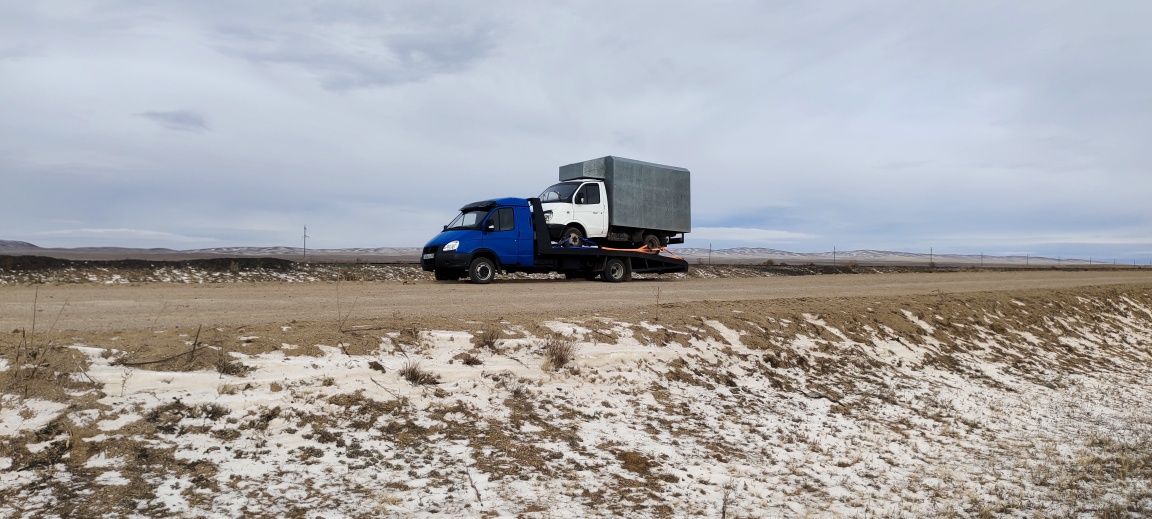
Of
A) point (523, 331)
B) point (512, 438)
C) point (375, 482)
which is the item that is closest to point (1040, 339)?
point (523, 331)

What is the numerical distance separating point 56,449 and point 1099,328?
22907 mm

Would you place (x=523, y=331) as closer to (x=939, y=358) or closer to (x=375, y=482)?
(x=375, y=482)

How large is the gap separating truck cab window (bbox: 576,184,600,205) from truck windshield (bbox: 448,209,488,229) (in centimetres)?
312

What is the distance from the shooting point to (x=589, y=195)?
70.6 ft

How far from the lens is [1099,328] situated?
1980cm

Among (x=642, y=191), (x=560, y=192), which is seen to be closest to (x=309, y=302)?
(x=560, y=192)

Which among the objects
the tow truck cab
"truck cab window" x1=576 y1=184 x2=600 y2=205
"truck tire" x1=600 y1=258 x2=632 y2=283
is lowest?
"truck tire" x1=600 y1=258 x2=632 y2=283

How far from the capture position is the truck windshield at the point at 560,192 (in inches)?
842

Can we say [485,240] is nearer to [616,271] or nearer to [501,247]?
[501,247]

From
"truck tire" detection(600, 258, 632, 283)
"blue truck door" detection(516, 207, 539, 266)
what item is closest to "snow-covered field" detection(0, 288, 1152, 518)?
"blue truck door" detection(516, 207, 539, 266)

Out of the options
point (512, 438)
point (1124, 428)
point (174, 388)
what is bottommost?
point (1124, 428)

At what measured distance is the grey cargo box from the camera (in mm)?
21734

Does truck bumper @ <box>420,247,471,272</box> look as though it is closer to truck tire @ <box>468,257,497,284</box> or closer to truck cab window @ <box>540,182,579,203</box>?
truck tire @ <box>468,257,497,284</box>

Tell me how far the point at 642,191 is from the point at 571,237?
308 cm
